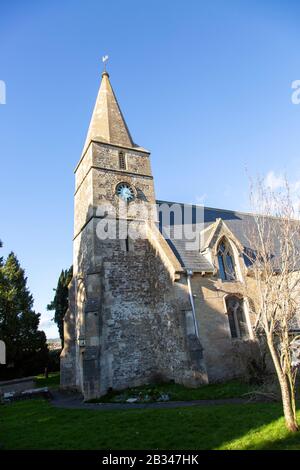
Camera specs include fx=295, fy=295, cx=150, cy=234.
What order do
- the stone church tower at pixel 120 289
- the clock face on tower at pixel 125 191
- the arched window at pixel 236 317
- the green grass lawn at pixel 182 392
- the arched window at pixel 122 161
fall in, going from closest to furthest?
the green grass lawn at pixel 182 392 → the stone church tower at pixel 120 289 → the arched window at pixel 236 317 → the clock face on tower at pixel 125 191 → the arched window at pixel 122 161

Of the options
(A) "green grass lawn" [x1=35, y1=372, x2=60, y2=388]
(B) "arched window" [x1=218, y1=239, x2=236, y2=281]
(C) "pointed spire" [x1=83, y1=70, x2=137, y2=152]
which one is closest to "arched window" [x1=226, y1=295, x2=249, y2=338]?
(B) "arched window" [x1=218, y1=239, x2=236, y2=281]

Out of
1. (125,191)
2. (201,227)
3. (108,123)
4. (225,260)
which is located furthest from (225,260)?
(108,123)

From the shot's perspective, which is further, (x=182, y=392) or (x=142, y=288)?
(x=142, y=288)

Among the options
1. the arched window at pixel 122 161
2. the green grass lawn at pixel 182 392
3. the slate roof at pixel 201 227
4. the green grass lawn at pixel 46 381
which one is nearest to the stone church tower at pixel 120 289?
the arched window at pixel 122 161

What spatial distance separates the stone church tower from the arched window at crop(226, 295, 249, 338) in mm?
3399

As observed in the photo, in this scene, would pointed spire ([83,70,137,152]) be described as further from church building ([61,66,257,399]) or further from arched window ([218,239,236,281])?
arched window ([218,239,236,281])

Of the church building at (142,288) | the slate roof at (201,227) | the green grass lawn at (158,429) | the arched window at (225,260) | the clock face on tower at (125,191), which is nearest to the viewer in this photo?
the green grass lawn at (158,429)

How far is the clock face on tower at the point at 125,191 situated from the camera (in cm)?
1916

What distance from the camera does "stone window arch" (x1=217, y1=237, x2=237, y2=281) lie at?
58.1ft

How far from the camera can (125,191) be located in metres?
19.4

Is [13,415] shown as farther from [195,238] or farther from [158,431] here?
[195,238]

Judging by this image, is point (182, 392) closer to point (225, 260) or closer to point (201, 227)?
point (225, 260)

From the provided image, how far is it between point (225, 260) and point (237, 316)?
3.35 metres

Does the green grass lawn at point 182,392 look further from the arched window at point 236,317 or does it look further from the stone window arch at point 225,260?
the stone window arch at point 225,260
